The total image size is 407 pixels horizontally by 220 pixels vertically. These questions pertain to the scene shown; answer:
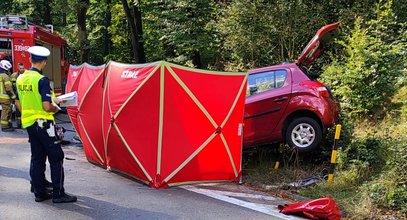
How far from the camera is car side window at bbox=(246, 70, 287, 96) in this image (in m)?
8.00

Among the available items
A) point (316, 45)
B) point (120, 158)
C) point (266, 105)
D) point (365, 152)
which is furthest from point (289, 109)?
point (120, 158)

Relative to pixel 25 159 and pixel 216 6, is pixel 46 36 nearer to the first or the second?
pixel 216 6

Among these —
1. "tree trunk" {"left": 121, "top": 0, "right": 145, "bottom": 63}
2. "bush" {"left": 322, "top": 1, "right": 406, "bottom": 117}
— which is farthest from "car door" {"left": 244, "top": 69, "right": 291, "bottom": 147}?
"tree trunk" {"left": 121, "top": 0, "right": 145, "bottom": 63}

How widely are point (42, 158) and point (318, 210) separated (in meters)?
3.55

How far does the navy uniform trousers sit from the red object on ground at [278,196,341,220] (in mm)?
2937

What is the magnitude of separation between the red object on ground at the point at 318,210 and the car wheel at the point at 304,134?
7.05 ft

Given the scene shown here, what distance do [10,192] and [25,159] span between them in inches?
94.3

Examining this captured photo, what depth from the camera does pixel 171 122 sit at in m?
6.56

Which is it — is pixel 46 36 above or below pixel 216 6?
below

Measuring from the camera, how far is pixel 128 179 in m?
7.12

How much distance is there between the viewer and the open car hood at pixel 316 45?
8.45 m

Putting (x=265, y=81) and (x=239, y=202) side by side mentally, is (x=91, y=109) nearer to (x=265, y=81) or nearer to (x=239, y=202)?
(x=265, y=81)

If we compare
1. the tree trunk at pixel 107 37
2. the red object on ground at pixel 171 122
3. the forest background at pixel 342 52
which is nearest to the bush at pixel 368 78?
the forest background at pixel 342 52

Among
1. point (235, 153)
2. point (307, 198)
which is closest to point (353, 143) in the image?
point (307, 198)
